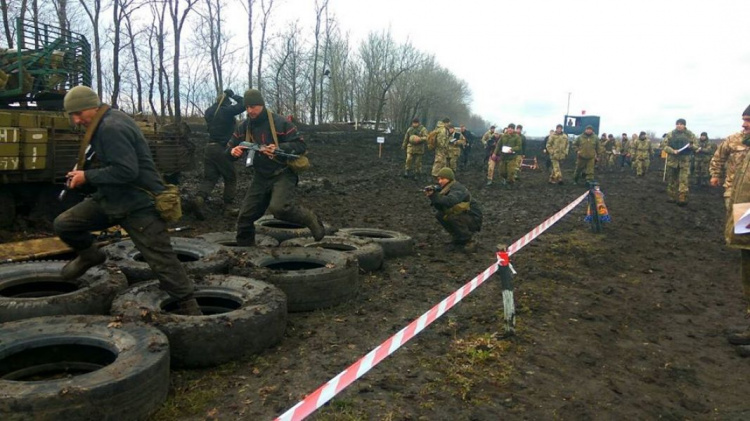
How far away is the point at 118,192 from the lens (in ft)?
13.0

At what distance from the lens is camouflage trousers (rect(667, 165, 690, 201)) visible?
13562 mm

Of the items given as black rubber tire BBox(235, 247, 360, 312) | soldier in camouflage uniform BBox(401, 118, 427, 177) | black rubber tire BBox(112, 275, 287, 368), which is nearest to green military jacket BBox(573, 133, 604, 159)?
soldier in camouflage uniform BBox(401, 118, 427, 177)

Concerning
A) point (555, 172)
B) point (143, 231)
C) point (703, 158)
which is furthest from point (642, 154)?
point (143, 231)

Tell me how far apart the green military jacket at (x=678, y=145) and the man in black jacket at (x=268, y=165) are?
35.8 ft

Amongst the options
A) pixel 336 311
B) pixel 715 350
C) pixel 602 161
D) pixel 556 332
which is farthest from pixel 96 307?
pixel 602 161

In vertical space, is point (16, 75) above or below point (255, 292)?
above

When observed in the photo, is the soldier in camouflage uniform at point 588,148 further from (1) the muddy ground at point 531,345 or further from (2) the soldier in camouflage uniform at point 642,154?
(2) the soldier in camouflage uniform at point 642,154

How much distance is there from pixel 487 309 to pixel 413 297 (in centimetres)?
83

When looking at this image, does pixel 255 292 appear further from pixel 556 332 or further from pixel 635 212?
pixel 635 212

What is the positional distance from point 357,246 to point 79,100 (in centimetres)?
375

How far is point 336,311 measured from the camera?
17.0 feet

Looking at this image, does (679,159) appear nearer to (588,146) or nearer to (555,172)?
(588,146)

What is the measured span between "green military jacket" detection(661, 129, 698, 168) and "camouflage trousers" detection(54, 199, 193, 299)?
42.1 feet

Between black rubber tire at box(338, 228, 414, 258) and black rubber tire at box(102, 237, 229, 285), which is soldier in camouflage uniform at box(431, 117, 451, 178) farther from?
black rubber tire at box(102, 237, 229, 285)
